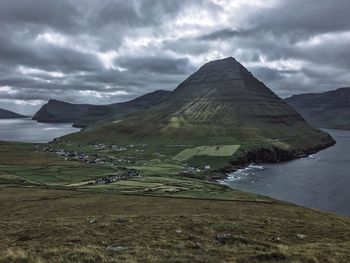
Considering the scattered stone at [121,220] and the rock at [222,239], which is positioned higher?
the rock at [222,239]

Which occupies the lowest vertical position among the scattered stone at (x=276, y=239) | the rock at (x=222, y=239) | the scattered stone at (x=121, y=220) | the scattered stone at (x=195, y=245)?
the scattered stone at (x=121, y=220)

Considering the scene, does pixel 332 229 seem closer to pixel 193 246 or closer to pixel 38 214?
pixel 193 246

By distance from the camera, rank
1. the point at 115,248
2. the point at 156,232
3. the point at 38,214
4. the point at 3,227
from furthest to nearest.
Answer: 1. the point at 38,214
2. the point at 3,227
3. the point at 156,232
4. the point at 115,248

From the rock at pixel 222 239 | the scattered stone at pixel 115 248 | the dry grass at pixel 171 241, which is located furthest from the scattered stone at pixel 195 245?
the scattered stone at pixel 115 248

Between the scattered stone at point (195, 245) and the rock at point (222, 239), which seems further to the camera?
the rock at point (222, 239)

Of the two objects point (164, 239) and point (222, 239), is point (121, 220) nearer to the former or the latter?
point (164, 239)

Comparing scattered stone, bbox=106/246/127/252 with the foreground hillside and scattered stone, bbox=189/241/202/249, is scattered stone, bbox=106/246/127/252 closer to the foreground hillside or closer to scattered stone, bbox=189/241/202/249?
the foreground hillside

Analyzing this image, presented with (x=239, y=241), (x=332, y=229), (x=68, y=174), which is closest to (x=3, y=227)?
(x=239, y=241)

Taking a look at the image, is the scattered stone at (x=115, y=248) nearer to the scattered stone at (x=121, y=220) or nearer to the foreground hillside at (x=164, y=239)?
the foreground hillside at (x=164, y=239)

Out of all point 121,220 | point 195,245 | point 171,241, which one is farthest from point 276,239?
point 121,220

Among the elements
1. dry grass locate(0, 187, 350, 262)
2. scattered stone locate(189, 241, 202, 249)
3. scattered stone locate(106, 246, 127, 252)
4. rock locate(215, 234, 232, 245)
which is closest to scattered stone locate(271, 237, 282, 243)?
dry grass locate(0, 187, 350, 262)

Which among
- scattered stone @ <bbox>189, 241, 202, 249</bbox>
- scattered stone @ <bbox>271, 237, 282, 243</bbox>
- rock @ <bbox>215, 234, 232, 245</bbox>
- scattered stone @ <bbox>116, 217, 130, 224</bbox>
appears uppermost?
scattered stone @ <bbox>189, 241, 202, 249</bbox>
